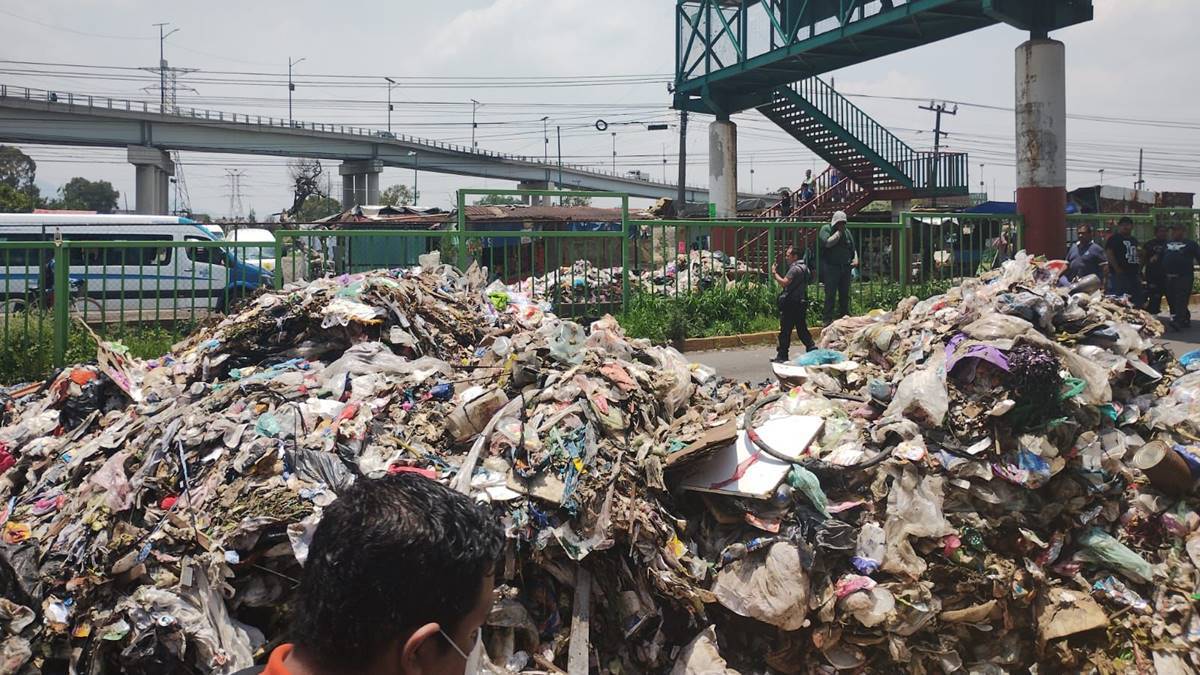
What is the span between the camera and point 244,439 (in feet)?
14.6

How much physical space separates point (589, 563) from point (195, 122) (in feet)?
169

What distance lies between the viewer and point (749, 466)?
14.8ft

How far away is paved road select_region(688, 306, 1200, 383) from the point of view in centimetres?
A: 956

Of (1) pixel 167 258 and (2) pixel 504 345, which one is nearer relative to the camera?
(2) pixel 504 345

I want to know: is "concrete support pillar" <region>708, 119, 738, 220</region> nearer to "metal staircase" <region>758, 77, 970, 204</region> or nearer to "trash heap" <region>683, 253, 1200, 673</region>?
"metal staircase" <region>758, 77, 970, 204</region>

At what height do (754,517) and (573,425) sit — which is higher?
(573,425)

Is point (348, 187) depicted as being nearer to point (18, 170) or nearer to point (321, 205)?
point (321, 205)

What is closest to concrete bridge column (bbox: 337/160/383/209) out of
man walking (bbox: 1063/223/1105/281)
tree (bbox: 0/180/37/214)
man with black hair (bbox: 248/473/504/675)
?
tree (bbox: 0/180/37/214)

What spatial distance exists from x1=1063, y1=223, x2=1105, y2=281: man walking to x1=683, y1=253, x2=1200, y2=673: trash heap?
5.85 metres

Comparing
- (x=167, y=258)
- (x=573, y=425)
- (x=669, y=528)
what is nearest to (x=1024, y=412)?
(x=669, y=528)

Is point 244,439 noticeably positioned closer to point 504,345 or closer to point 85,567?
point 85,567

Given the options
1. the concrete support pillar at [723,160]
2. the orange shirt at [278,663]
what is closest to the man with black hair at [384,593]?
the orange shirt at [278,663]

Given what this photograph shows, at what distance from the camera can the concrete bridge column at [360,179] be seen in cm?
5991

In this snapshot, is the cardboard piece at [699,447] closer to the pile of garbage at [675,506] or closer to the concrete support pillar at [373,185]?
the pile of garbage at [675,506]
